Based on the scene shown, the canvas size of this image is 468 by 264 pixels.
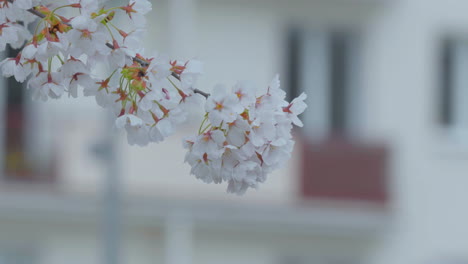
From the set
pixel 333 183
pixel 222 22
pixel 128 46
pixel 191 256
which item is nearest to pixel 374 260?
pixel 333 183

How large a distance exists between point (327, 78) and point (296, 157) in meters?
1.02

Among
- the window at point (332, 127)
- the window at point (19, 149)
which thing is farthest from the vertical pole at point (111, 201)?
the window at point (332, 127)

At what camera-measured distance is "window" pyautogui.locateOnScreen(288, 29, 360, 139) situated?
46.4ft

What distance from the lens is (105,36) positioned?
7.41ft

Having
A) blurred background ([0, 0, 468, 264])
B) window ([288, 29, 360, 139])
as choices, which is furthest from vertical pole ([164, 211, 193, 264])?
window ([288, 29, 360, 139])

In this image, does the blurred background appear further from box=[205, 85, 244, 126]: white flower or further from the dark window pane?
box=[205, 85, 244, 126]: white flower

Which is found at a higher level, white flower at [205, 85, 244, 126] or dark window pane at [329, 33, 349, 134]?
dark window pane at [329, 33, 349, 134]

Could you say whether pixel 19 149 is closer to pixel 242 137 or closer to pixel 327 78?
pixel 327 78

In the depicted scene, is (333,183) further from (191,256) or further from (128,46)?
(128,46)

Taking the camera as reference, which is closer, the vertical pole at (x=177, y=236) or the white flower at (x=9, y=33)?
the white flower at (x=9, y=33)

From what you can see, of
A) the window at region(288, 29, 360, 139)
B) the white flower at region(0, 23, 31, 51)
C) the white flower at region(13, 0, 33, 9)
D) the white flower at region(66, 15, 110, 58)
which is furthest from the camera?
the window at region(288, 29, 360, 139)

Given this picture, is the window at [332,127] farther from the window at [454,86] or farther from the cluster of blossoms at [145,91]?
the cluster of blossoms at [145,91]

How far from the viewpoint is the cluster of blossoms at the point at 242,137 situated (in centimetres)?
225

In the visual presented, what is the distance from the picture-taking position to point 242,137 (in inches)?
89.1
